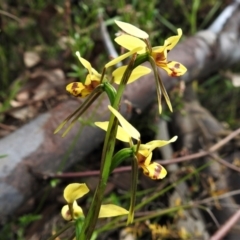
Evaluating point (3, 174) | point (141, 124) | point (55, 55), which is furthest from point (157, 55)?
point (55, 55)

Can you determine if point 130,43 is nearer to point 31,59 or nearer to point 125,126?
point 125,126

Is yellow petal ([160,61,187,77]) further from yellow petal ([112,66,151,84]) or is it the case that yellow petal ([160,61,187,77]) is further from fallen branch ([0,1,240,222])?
fallen branch ([0,1,240,222])

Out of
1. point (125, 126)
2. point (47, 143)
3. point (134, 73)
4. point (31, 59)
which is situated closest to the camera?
point (125, 126)

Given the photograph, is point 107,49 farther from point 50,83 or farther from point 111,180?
point 111,180

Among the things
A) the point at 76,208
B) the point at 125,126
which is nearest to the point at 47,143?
the point at 76,208

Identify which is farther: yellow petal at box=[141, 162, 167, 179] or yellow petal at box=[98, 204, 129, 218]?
yellow petal at box=[98, 204, 129, 218]

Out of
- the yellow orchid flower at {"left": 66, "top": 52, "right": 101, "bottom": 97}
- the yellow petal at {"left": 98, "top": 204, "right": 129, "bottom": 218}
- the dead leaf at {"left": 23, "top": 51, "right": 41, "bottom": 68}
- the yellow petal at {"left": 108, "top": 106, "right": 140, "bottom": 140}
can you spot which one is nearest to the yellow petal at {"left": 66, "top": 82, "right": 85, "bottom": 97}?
the yellow orchid flower at {"left": 66, "top": 52, "right": 101, "bottom": 97}
